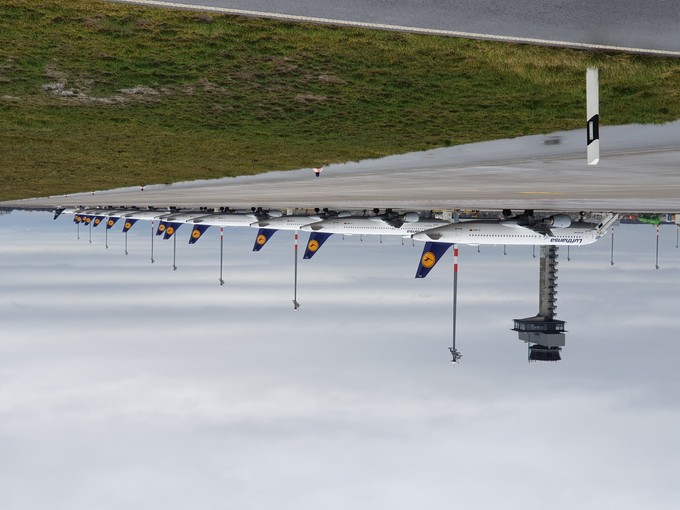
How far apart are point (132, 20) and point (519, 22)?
25.5 ft

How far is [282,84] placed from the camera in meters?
18.0

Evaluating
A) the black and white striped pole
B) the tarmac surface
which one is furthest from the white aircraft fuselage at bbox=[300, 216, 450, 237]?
the black and white striped pole

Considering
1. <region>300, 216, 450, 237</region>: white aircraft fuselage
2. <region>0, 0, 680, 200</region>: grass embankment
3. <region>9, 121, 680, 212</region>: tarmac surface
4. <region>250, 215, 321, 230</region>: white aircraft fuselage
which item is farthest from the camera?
<region>250, 215, 321, 230</region>: white aircraft fuselage

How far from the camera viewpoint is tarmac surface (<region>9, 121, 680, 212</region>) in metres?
19.0

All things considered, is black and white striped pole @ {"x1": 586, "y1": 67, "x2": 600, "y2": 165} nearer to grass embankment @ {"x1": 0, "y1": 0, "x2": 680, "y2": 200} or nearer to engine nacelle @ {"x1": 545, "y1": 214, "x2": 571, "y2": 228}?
grass embankment @ {"x1": 0, "y1": 0, "x2": 680, "y2": 200}

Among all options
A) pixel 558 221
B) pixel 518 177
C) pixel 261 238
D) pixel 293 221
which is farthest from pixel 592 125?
pixel 261 238

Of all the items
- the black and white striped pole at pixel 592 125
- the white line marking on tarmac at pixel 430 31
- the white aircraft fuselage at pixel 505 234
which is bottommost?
the white aircraft fuselage at pixel 505 234

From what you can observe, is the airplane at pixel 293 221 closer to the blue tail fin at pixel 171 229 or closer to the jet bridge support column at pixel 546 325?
the blue tail fin at pixel 171 229

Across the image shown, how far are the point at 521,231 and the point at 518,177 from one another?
3192 millimetres

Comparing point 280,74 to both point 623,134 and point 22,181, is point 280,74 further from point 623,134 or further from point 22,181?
point 22,181

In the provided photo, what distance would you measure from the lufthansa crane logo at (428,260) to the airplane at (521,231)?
197 inches

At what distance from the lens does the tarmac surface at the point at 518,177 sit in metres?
19.0

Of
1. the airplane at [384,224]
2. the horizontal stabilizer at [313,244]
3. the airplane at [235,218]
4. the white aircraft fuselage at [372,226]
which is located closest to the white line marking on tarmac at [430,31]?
the airplane at [384,224]

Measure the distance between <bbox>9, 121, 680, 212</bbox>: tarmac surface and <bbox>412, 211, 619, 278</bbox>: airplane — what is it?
999 millimetres
